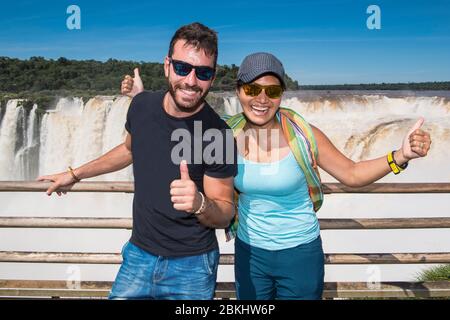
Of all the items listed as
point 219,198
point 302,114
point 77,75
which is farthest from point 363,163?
point 77,75

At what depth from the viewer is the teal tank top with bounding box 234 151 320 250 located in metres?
2.18

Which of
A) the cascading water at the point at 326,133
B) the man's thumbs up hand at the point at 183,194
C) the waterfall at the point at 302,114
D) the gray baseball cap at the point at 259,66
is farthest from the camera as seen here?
the waterfall at the point at 302,114

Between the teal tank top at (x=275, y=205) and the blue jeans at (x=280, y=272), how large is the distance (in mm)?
39

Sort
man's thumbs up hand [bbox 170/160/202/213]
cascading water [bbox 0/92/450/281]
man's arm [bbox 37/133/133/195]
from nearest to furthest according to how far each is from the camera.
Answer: man's thumbs up hand [bbox 170/160/202/213]
man's arm [bbox 37/133/133/195]
cascading water [bbox 0/92/450/281]

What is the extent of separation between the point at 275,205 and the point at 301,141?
1.10 ft

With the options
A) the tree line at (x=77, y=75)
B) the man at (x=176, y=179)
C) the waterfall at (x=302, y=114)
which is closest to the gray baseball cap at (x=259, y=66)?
the man at (x=176, y=179)

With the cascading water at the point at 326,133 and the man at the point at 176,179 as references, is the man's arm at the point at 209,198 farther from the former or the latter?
the cascading water at the point at 326,133

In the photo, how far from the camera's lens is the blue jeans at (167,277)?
2.21 meters

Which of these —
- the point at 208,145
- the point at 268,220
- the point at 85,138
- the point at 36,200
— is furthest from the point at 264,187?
the point at 36,200

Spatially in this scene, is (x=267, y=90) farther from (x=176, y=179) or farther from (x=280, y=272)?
(x=280, y=272)

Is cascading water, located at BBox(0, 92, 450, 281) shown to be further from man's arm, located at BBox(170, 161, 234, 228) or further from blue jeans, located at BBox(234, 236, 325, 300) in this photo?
man's arm, located at BBox(170, 161, 234, 228)

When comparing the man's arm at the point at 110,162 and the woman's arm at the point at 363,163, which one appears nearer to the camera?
the woman's arm at the point at 363,163

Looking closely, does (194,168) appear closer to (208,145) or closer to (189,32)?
(208,145)

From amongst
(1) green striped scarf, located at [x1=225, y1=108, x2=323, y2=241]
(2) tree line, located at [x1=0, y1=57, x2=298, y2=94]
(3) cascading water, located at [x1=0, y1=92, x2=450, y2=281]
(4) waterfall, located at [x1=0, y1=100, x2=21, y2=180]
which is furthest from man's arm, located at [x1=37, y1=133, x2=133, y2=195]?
(2) tree line, located at [x1=0, y1=57, x2=298, y2=94]
